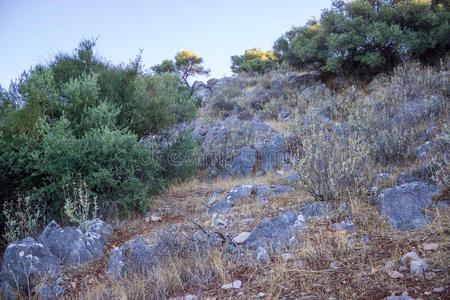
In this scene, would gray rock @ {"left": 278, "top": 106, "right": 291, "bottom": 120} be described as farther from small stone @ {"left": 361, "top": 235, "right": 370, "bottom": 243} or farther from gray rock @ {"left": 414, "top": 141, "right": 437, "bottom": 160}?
small stone @ {"left": 361, "top": 235, "right": 370, "bottom": 243}

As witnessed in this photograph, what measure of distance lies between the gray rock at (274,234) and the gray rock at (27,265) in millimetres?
2328

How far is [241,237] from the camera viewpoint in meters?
3.53

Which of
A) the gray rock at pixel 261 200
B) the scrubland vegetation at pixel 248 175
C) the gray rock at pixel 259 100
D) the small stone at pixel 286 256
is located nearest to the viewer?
the scrubland vegetation at pixel 248 175

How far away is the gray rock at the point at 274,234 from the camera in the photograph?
321cm

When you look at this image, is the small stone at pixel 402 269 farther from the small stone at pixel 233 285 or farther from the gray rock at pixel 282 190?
the gray rock at pixel 282 190

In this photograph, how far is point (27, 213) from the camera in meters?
4.69

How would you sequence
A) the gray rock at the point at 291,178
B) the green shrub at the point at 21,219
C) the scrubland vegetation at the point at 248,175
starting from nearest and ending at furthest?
the scrubland vegetation at the point at 248,175
the green shrub at the point at 21,219
the gray rock at the point at 291,178

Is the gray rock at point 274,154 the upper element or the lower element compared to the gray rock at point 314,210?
upper

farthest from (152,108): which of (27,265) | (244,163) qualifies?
(27,265)

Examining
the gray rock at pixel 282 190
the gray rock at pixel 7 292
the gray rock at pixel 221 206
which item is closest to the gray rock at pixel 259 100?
the gray rock at pixel 282 190

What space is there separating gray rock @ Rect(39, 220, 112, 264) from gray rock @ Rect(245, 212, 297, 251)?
81.3 inches

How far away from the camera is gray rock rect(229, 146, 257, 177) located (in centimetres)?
753

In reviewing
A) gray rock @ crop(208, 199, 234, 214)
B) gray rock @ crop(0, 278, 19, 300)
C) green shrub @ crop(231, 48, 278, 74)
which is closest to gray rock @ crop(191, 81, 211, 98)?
green shrub @ crop(231, 48, 278, 74)

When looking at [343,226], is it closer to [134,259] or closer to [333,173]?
[333,173]
